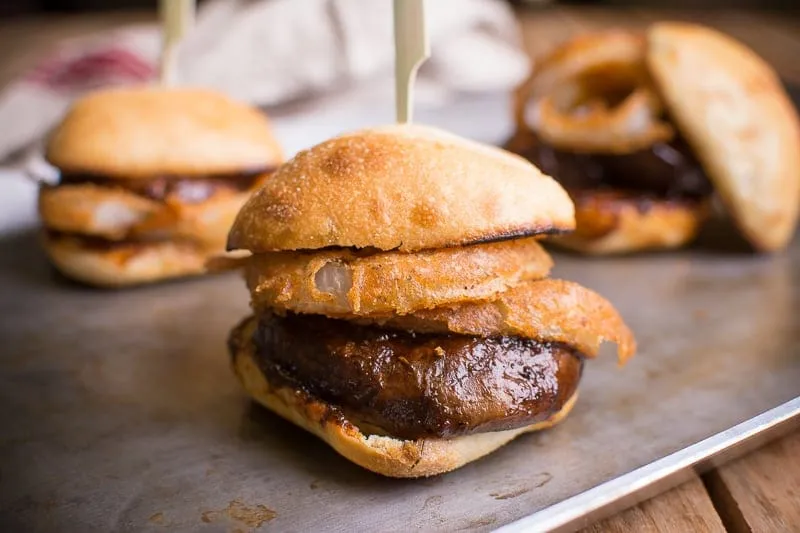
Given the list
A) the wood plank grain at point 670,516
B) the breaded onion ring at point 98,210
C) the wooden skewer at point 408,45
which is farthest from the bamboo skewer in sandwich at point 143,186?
the wood plank grain at point 670,516

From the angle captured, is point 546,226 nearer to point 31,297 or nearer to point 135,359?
point 135,359

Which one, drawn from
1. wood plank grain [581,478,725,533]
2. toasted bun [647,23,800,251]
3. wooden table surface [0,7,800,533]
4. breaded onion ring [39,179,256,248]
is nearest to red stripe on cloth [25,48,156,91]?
wooden table surface [0,7,800,533]

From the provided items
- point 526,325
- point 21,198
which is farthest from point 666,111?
point 21,198

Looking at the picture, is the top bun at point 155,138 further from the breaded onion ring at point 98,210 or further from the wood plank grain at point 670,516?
the wood plank grain at point 670,516

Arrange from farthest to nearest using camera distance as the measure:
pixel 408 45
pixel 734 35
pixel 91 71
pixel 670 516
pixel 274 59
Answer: pixel 734 35, pixel 274 59, pixel 91 71, pixel 408 45, pixel 670 516

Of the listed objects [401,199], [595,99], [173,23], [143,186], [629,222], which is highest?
[173,23]

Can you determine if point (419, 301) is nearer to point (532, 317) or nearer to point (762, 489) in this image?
point (532, 317)

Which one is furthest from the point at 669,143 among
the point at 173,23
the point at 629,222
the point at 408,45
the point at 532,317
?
the point at 173,23
